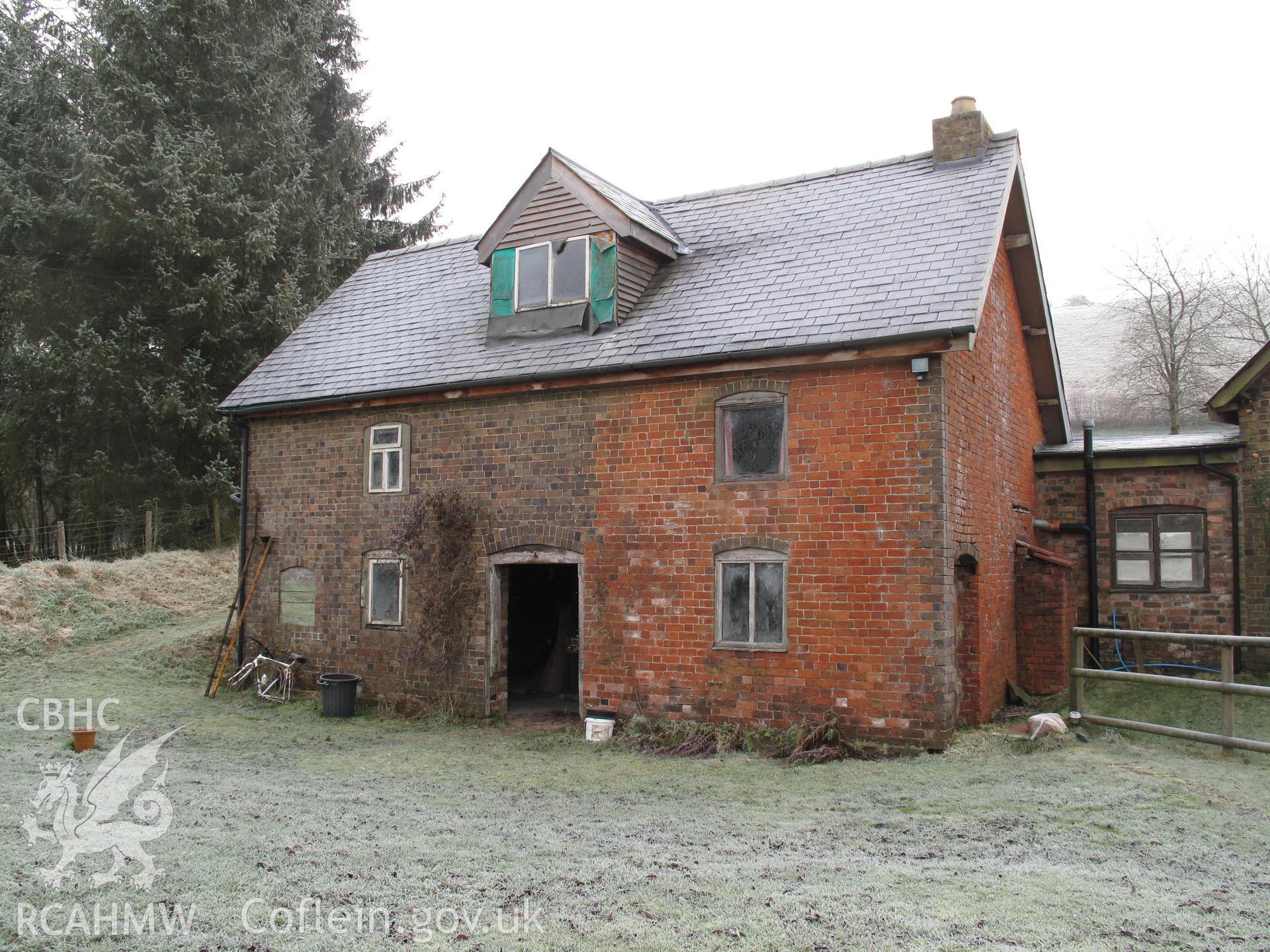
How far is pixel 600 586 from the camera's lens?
12.6 metres

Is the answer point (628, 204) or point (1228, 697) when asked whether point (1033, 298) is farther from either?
point (1228, 697)

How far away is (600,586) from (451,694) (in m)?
3.15

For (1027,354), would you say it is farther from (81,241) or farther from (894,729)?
(81,241)

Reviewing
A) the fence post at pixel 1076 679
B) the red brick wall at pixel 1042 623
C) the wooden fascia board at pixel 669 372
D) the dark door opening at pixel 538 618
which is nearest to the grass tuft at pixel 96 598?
the wooden fascia board at pixel 669 372

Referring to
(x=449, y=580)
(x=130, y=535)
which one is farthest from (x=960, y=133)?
(x=130, y=535)

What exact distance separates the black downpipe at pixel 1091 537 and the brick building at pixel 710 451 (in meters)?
0.61

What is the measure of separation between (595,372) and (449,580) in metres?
3.90

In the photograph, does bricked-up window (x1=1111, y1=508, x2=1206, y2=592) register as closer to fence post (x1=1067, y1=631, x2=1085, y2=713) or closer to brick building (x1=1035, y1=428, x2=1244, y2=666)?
brick building (x1=1035, y1=428, x2=1244, y2=666)

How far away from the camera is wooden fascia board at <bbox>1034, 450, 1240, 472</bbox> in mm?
14461

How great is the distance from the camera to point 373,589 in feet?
49.4

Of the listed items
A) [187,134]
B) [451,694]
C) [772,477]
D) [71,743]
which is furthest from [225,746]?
[187,134]

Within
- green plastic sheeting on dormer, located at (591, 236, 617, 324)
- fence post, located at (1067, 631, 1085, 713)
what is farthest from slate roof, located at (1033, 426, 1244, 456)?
green plastic sheeting on dormer, located at (591, 236, 617, 324)

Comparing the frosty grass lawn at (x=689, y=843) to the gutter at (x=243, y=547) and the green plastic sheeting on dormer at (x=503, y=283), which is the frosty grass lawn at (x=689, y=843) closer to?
the gutter at (x=243, y=547)

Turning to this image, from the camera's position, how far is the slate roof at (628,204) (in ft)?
45.3
